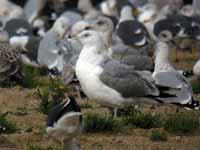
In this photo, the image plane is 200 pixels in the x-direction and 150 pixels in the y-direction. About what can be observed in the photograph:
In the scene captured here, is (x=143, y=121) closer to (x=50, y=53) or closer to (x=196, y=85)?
(x=196, y=85)

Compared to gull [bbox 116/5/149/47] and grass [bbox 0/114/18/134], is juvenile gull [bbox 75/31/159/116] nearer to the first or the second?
grass [bbox 0/114/18/134]

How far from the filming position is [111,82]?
31.3 ft

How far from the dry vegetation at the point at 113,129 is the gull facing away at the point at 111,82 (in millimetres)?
235

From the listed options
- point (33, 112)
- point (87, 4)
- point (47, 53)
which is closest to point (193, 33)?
point (47, 53)

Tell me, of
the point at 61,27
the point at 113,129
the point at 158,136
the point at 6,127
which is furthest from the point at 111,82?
the point at 61,27

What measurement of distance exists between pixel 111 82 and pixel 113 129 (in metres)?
0.54

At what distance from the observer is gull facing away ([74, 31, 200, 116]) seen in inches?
375

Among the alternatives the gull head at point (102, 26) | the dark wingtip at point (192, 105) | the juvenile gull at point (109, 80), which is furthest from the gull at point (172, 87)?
the gull head at point (102, 26)

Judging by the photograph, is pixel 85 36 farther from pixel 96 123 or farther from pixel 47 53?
pixel 47 53

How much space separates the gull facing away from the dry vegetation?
0.24 meters

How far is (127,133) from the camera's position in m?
9.40

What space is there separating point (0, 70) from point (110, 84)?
3328 millimetres

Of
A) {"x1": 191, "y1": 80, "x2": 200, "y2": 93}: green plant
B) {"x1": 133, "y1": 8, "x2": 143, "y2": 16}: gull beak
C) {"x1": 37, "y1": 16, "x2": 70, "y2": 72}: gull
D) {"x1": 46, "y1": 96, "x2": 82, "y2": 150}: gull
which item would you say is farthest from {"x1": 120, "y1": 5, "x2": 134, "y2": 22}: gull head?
{"x1": 46, "y1": 96, "x2": 82, "y2": 150}: gull

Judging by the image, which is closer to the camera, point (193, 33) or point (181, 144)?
point (181, 144)
